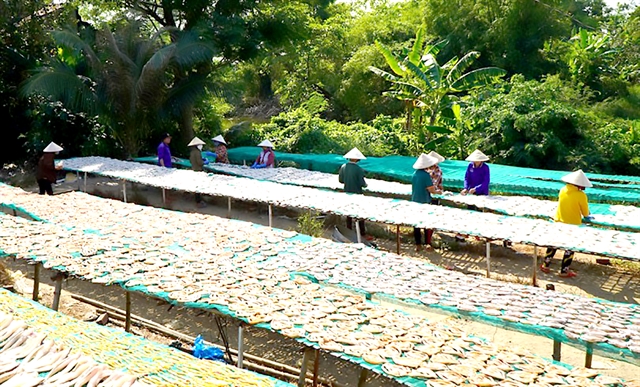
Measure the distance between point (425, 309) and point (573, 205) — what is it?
332cm

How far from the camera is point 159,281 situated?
4852 mm

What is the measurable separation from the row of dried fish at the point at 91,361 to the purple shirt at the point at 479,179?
5873mm

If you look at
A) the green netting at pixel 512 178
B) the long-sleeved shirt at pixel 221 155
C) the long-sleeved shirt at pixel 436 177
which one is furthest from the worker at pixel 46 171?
the long-sleeved shirt at pixel 436 177

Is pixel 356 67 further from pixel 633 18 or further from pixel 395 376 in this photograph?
pixel 395 376

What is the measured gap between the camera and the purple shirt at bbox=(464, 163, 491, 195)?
852 centimetres

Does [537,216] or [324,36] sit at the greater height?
[324,36]

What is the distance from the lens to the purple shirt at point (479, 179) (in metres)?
8.52

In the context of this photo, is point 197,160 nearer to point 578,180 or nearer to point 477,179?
point 477,179

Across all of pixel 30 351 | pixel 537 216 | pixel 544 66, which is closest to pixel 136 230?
pixel 30 351

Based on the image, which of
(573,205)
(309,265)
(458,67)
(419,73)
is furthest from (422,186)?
(458,67)

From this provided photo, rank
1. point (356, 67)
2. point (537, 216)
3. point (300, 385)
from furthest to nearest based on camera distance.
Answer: point (356, 67) → point (537, 216) → point (300, 385)

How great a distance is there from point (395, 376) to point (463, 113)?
11.4 meters

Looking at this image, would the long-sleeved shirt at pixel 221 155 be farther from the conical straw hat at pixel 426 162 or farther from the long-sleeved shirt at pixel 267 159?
the conical straw hat at pixel 426 162

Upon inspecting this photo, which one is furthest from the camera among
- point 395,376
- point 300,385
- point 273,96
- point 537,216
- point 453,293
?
point 273,96
